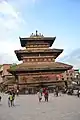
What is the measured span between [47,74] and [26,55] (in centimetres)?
675

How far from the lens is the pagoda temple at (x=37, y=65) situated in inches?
2379

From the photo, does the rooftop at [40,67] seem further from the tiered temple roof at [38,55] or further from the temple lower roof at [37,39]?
the temple lower roof at [37,39]

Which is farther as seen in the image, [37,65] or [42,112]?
[37,65]

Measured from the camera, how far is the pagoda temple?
60.4 metres

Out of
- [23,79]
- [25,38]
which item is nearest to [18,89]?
[23,79]

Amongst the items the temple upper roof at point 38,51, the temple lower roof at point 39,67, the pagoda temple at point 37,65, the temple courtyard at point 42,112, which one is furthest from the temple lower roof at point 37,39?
the temple courtyard at point 42,112

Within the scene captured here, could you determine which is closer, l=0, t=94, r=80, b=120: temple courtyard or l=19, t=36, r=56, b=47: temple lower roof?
l=0, t=94, r=80, b=120: temple courtyard

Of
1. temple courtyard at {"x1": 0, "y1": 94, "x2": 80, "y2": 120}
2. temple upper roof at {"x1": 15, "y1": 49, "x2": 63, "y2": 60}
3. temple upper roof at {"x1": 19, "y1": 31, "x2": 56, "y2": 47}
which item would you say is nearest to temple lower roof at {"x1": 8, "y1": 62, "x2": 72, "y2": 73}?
temple upper roof at {"x1": 15, "y1": 49, "x2": 63, "y2": 60}

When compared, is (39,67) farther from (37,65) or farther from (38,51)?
(38,51)

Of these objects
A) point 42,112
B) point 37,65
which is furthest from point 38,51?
point 42,112

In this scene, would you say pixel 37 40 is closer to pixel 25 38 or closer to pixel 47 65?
pixel 25 38

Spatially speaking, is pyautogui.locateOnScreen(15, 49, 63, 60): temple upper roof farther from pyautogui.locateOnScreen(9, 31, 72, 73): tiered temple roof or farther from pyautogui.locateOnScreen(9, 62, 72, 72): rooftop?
pyautogui.locateOnScreen(9, 62, 72, 72): rooftop

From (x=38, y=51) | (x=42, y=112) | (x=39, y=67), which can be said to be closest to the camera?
(x=42, y=112)

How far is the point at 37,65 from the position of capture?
206 feet
